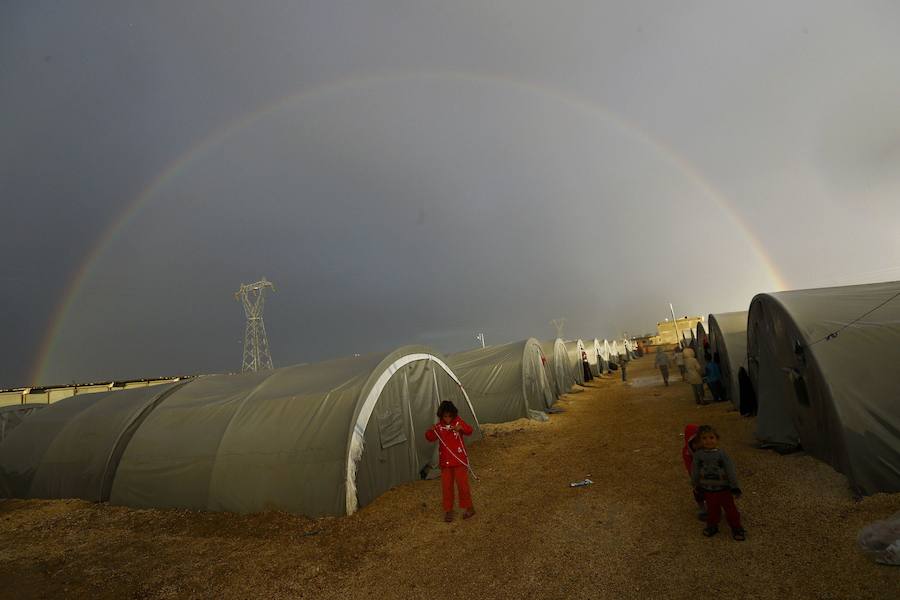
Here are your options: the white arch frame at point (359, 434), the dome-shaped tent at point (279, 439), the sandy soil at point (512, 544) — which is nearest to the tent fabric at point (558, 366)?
the dome-shaped tent at point (279, 439)

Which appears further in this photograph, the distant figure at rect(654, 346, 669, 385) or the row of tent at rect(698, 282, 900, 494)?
the distant figure at rect(654, 346, 669, 385)

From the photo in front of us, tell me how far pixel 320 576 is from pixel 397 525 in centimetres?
178

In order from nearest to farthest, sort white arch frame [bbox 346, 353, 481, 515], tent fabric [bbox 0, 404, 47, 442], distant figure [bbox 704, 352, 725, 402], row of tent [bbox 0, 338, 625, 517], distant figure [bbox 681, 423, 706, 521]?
distant figure [bbox 681, 423, 706, 521], white arch frame [bbox 346, 353, 481, 515], row of tent [bbox 0, 338, 625, 517], distant figure [bbox 704, 352, 725, 402], tent fabric [bbox 0, 404, 47, 442]

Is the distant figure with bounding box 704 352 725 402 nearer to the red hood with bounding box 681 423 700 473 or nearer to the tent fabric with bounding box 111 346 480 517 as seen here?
the tent fabric with bounding box 111 346 480 517

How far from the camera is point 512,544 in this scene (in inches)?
230

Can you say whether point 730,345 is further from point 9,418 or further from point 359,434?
point 9,418

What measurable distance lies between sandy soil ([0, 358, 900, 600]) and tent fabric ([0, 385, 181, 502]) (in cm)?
101

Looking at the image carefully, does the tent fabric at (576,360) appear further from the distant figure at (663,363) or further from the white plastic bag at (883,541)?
the white plastic bag at (883,541)

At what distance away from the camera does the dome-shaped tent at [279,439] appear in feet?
26.6

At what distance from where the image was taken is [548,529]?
6227 mm

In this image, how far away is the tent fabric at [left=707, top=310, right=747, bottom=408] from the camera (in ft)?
48.0

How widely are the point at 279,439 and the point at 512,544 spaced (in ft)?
17.3

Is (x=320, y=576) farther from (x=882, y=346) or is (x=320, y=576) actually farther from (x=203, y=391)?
(x=882, y=346)

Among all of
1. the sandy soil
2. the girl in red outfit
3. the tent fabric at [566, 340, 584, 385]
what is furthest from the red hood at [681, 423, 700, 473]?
the tent fabric at [566, 340, 584, 385]
